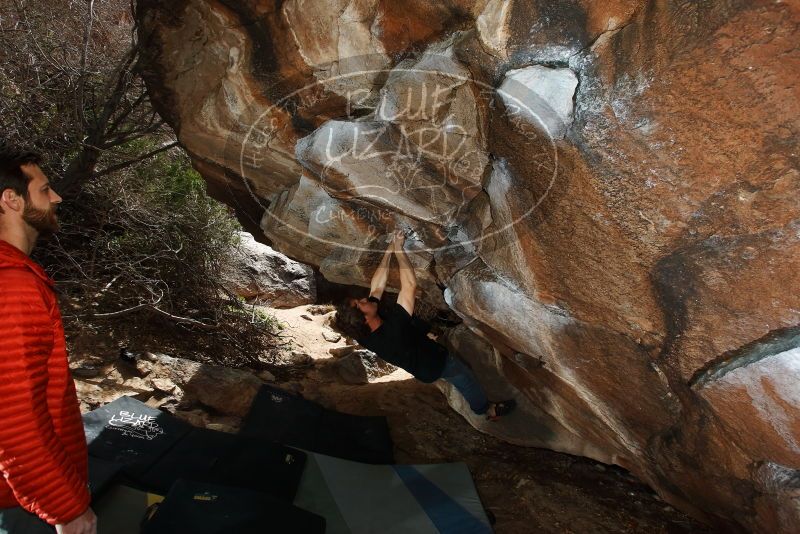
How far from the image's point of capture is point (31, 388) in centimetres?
151

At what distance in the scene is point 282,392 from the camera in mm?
4379

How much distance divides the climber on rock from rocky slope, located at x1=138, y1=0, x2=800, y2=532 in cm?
30

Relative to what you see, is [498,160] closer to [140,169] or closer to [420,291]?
[420,291]

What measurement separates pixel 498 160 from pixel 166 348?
14.6ft

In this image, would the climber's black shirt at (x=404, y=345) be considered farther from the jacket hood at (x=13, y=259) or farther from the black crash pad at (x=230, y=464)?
the jacket hood at (x=13, y=259)

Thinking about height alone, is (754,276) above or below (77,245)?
above

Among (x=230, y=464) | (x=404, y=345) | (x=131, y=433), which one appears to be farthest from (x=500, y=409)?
(x=131, y=433)

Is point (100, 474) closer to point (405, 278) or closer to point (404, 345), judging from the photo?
point (404, 345)

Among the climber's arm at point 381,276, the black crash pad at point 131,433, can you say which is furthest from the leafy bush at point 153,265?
the climber's arm at point 381,276

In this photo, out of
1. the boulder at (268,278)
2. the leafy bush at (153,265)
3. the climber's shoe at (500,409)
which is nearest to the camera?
the climber's shoe at (500,409)

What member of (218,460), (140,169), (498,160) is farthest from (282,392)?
(140,169)

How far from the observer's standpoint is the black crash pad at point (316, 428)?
3.72 metres

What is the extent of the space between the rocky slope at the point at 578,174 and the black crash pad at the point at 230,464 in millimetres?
1619

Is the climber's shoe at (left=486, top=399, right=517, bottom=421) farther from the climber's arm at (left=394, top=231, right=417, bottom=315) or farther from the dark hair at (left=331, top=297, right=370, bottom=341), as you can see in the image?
the dark hair at (left=331, top=297, right=370, bottom=341)
